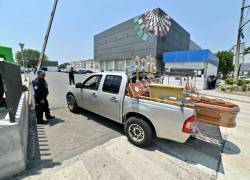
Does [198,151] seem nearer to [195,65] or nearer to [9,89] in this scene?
[9,89]

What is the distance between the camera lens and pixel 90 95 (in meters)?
4.63

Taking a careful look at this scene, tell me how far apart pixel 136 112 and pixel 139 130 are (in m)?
0.43

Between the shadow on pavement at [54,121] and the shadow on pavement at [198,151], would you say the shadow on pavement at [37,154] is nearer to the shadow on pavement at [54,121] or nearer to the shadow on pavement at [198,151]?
the shadow on pavement at [54,121]

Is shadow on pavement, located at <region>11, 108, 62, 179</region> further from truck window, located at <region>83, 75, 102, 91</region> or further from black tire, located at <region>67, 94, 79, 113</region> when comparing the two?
truck window, located at <region>83, 75, 102, 91</region>

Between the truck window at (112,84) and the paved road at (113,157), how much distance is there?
123cm

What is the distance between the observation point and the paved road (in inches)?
101

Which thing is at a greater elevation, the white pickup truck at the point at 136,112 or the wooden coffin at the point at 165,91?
the wooden coffin at the point at 165,91

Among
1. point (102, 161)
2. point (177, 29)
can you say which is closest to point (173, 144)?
point (102, 161)

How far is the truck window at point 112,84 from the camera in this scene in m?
3.87

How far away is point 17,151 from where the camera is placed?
7.79ft

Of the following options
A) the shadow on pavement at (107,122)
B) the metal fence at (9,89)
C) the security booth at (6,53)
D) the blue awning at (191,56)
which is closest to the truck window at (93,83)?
the shadow on pavement at (107,122)

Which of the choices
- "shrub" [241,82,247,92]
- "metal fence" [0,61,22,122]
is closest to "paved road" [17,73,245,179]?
"metal fence" [0,61,22,122]

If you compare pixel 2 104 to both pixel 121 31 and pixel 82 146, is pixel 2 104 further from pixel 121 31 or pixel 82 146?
pixel 121 31

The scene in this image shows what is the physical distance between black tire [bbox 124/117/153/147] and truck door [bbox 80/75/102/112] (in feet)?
4.70
